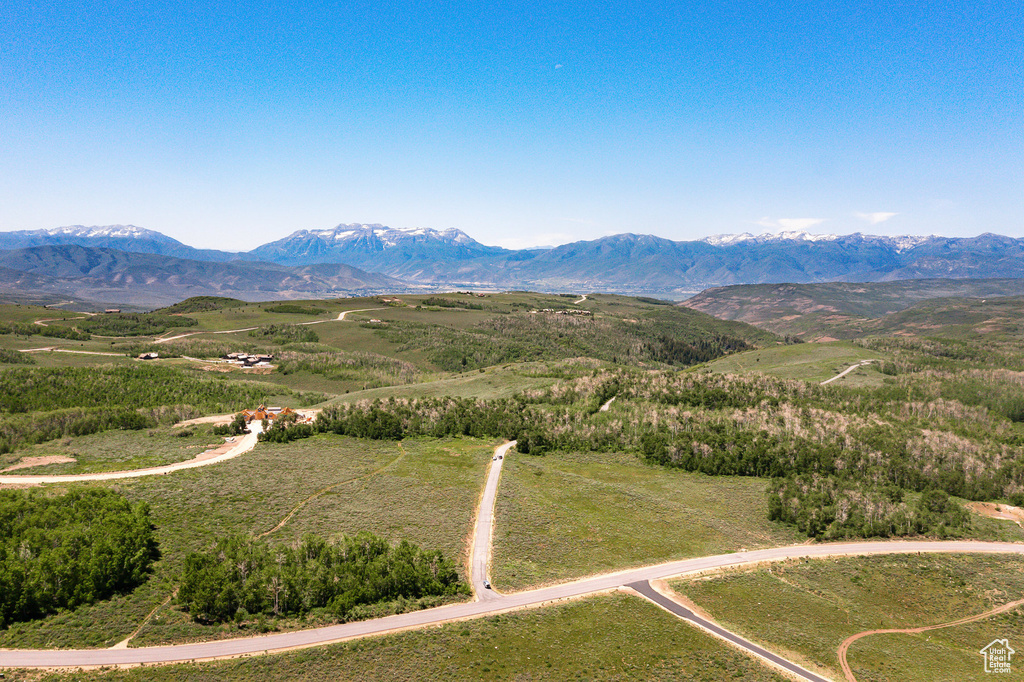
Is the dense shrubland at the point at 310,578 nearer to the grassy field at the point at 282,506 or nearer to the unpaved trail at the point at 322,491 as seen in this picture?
the grassy field at the point at 282,506

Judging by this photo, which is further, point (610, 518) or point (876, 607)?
point (610, 518)

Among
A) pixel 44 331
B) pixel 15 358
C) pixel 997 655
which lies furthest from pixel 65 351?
pixel 997 655

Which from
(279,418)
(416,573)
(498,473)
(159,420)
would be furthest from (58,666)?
(159,420)

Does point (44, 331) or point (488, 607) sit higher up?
point (44, 331)

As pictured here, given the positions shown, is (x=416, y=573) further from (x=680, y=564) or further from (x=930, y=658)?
(x=930, y=658)

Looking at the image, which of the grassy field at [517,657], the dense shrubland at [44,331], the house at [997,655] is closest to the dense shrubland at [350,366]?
the dense shrubland at [44,331]

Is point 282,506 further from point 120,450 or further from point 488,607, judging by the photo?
point 120,450

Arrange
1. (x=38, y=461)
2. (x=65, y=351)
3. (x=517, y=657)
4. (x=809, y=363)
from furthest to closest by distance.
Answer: (x=809, y=363), (x=65, y=351), (x=38, y=461), (x=517, y=657)
